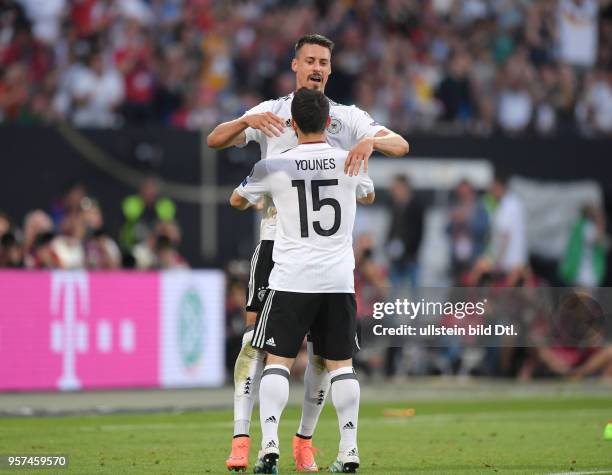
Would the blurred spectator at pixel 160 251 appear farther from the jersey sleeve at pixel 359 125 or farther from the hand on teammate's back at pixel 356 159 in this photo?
the hand on teammate's back at pixel 356 159

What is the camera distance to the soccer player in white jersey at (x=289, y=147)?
8.71m

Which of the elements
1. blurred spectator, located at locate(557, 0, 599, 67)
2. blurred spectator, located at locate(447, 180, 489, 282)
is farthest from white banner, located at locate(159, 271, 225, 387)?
blurred spectator, located at locate(557, 0, 599, 67)

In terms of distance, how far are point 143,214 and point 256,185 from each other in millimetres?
11526

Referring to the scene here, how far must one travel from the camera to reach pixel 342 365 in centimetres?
850

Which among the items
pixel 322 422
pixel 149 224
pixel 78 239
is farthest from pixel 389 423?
pixel 149 224

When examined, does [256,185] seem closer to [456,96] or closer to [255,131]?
[255,131]

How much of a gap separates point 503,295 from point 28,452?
28.6ft

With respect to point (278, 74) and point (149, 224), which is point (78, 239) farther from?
point (278, 74)

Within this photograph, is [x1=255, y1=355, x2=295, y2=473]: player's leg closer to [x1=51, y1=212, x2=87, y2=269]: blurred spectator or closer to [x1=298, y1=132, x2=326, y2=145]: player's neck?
[x1=298, y1=132, x2=326, y2=145]: player's neck

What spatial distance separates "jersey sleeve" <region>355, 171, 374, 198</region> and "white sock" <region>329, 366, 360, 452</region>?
3.44 feet

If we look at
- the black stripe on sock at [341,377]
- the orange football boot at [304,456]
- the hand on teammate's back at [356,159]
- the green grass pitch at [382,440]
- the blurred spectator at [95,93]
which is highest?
the blurred spectator at [95,93]

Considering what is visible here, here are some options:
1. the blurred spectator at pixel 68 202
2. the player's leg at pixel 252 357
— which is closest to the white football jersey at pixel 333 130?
the player's leg at pixel 252 357

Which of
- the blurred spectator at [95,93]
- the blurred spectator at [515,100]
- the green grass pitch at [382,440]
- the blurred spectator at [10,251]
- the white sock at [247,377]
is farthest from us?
the blurred spectator at [515,100]

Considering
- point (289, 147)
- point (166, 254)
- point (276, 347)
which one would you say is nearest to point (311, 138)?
point (289, 147)
